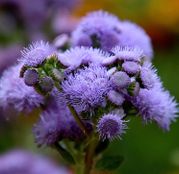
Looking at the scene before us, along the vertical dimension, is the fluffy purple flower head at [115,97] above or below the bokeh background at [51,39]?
below

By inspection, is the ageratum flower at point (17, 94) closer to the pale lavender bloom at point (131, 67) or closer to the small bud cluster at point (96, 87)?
the small bud cluster at point (96, 87)

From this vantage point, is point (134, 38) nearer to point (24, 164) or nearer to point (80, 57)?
point (80, 57)

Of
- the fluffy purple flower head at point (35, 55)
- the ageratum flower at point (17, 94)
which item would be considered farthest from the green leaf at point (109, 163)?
the fluffy purple flower head at point (35, 55)

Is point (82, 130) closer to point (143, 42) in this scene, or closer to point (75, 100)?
point (75, 100)

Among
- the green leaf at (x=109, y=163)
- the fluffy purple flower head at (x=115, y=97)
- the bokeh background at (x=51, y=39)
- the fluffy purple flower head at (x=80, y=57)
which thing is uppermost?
the bokeh background at (x=51, y=39)

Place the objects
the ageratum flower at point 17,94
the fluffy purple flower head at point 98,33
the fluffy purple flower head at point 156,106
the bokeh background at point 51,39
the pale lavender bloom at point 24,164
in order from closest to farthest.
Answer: the fluffy purple flower head at point 156,106, the ageratum flower at point 17,94, the fluffy purple flower head at point 98,33, the pale lavender bloom at point 24,164, the bokeh background at point 51,39

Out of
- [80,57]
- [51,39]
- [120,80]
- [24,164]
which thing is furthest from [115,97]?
[51,39]

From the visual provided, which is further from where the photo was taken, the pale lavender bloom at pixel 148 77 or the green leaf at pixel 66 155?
the green leaf at pixel 66 155
